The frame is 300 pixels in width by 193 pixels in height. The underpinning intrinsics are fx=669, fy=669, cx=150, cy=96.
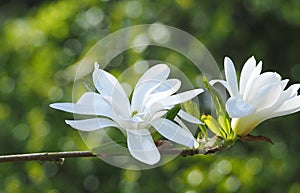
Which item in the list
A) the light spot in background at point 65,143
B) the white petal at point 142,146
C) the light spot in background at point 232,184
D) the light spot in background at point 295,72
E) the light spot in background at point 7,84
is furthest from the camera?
the light spot in background at point 295,72

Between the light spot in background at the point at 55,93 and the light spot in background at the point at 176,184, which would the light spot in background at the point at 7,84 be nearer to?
the light spot in background at the point at 55,93

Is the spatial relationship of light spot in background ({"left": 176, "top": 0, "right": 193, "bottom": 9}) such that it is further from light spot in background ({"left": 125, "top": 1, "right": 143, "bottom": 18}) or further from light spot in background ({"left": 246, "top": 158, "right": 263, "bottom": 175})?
light spot in background ({"left": 246, "top": 158, "right": 263, "bottom": 175})

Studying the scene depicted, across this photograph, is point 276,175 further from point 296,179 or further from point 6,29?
point 6,29

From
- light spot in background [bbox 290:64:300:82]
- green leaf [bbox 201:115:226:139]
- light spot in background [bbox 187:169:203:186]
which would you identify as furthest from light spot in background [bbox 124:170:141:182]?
green leaf [bbox 201:115:226:139]

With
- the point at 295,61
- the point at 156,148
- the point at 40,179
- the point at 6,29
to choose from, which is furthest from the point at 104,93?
the point at 295,61

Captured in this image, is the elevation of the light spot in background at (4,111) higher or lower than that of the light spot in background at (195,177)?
higher

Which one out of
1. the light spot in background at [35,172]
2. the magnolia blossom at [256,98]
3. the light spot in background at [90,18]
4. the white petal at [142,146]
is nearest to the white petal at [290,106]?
the magnolia blossom at [256,98]

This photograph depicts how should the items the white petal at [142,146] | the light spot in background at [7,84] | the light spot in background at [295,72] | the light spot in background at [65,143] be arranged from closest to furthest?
the white petal at [142,146] < the light spot in background at [65,143] < the light spot in background at [7,84] < the light spot in background at [295,72]
